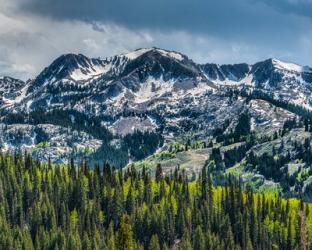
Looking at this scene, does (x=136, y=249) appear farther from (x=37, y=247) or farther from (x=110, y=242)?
(x=37, y=247)

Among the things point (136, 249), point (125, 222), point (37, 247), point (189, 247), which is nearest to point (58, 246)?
point (37, 247)

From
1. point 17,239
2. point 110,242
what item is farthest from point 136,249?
point 17,239

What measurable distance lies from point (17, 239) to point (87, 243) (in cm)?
2266

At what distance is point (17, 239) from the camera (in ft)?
641

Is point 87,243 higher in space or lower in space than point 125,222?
lower

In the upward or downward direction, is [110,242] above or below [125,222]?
below

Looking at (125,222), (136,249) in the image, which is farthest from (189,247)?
(125,222)

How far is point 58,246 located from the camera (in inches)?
7844

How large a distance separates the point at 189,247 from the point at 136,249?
1803 centimetres

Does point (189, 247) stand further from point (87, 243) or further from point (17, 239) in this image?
point (17, 239)

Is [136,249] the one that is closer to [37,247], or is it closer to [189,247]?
[189,247]

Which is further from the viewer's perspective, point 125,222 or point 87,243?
point 87,243

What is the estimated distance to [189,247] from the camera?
19925 cm

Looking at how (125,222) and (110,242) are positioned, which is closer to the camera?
(125,222)
